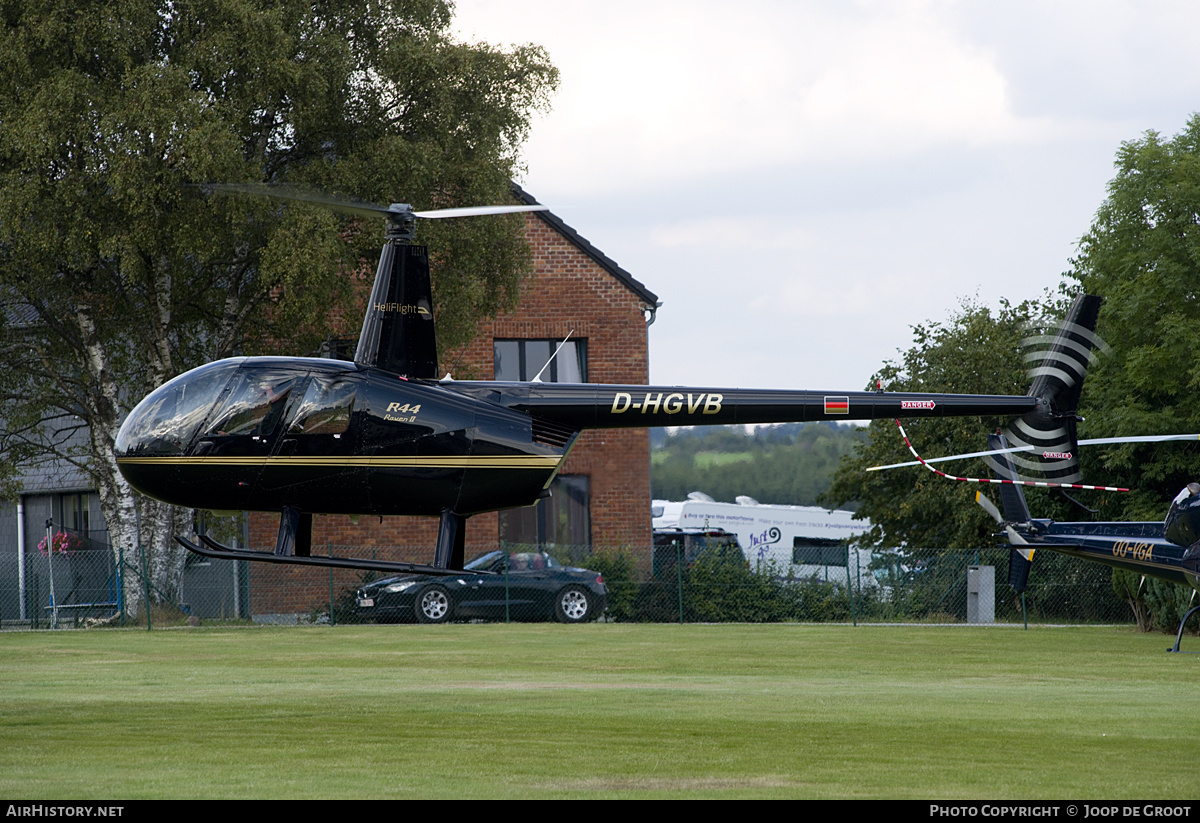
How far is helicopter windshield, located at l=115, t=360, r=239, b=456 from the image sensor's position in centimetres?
1380

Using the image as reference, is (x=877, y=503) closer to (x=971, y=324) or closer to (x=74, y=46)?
(x=971, y=324)

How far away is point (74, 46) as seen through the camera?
25.3 m

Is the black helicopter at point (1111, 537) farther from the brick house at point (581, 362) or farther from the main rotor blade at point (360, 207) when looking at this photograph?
the brick house at point (581, 362)

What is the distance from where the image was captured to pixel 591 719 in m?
13.6

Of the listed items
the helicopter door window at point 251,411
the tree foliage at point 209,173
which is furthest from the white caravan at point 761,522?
the helicopter door window at point 251,411

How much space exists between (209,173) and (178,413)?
37.9 feet

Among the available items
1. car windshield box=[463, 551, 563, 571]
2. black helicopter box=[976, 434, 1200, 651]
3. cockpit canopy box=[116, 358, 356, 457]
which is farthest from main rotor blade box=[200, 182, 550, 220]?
car windshield box=[463, 551, 563, 571]

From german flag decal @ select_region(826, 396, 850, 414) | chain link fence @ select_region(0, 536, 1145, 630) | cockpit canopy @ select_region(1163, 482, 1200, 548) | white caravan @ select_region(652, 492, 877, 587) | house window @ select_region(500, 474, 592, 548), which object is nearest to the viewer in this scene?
german flag decal @ select_region(826, 396, 850, 414)

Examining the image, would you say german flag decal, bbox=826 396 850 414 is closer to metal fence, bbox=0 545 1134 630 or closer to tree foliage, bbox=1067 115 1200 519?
metal fence, bbox=0 545 1134 630

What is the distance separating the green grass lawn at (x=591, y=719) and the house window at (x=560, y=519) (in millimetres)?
9563

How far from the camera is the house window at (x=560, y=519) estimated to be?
112ft

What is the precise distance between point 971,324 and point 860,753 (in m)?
28.9

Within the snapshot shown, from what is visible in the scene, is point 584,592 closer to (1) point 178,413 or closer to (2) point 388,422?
(2) point 388,422

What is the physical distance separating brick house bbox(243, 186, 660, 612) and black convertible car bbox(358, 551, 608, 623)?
150 inches
